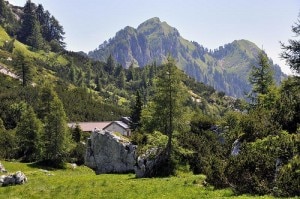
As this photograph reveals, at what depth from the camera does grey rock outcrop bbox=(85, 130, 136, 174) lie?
52.4m

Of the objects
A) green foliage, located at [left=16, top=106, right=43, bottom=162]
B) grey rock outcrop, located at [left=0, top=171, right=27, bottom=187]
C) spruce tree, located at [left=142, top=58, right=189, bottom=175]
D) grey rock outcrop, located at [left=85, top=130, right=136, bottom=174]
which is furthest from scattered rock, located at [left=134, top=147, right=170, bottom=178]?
green foliage, located at [left=16, top=106, right=43, bottom=162]

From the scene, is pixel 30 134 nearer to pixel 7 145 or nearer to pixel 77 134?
pixel 7 145

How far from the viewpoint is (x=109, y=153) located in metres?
54.4

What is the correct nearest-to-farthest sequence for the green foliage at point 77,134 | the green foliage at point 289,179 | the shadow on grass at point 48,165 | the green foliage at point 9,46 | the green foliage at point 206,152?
the green foliage at point 289,179
the green foliage at point 206,152
the shadow on grass at point 48,165
the green foliage at point 77,134
the green foliage at point 9,46

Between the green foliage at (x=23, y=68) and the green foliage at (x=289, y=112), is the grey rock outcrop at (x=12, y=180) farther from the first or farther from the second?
Answer: the green foliage at (x=23, y=68)

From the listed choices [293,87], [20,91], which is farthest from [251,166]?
[20,91]

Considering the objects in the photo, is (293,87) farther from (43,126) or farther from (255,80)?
(43,126)

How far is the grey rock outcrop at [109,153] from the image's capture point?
5239cm

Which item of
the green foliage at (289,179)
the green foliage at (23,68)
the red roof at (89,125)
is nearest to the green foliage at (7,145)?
the red roof at (89,125)

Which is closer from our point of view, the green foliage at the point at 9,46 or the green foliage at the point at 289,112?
the green foliage at the point at 289,112

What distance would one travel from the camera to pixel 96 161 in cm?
5591

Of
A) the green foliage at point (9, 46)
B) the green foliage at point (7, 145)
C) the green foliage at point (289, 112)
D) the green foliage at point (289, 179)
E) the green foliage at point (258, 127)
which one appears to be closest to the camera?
the green foliage at point (289, 179)

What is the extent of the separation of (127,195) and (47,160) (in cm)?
4828

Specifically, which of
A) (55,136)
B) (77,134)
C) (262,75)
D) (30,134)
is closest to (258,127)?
(262,75)
